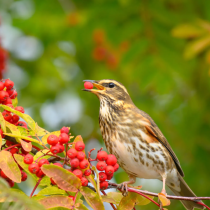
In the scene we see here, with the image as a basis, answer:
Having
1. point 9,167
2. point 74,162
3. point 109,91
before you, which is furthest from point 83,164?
point 109,91

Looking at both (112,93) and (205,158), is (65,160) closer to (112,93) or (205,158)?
(112,93)

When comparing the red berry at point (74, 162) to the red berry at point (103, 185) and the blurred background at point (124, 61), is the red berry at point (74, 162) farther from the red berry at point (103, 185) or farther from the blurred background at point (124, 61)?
the blurred background at point (124, 61)

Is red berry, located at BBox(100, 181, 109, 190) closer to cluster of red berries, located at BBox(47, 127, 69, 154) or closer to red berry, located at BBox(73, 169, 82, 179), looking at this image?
red berry, located at BBox(73, 169, 82, 179)

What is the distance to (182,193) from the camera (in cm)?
498

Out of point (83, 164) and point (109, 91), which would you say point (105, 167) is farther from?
point (109, 91)

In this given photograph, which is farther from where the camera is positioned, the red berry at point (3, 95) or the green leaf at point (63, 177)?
the red berry at point (3, 95)

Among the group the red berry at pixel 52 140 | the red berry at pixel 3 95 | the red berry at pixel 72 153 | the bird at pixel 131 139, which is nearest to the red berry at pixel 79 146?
the red berry at pixel 72 153

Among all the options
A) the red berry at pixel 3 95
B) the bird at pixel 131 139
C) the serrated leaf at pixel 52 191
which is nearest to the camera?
the serrated leaf at pixel 52 191

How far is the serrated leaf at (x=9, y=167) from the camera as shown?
2176mm

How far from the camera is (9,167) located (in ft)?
7.25

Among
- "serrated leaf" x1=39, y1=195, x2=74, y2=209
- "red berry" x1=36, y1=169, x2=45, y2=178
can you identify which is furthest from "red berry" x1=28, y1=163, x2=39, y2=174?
"serrated leaf" x1=39, y1=195, x2=74, y2=209

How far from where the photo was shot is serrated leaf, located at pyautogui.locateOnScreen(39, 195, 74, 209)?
2119 millimetres

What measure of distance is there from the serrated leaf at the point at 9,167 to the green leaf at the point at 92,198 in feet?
1.43

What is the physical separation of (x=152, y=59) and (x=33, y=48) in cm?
257
